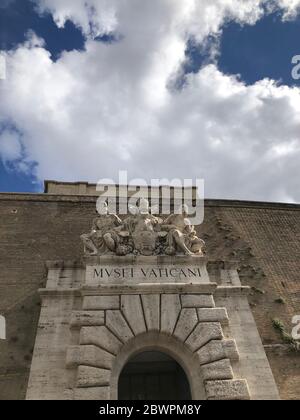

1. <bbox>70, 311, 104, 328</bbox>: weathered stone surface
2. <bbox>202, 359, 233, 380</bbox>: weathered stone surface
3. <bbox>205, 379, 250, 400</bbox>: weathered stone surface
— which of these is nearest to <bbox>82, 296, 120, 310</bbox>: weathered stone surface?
<bbox>70, 311, 104, 328</bbox>: weathered stone surface

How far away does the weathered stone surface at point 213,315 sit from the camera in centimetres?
773

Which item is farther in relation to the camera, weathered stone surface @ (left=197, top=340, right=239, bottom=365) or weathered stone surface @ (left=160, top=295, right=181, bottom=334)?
weathered stone surface @ (left=160, top=295, right=181, bottom=334)

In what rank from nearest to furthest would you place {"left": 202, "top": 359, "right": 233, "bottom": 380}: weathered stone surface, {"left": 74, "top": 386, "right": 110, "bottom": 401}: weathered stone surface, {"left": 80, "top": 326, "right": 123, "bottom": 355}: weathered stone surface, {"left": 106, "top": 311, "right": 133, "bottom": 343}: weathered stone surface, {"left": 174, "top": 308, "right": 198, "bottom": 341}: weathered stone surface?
{"left": 74, "top": 386, "right": 110, "bottom": 401}: weathered stone surface
{"left": 202, "top": 359, "right": 233, "bottom": 380}: weathered stone surface
{"left": 80, "top": 326, "right": 123, "bottom": 355}: weathered stone surface
{"left": 106, "top": 311, "right": 133, "bottom": 343}: weathered stone surface
{"left": 174, "top": 308, "right": 198, "bottom": 341}: weathered stone surface

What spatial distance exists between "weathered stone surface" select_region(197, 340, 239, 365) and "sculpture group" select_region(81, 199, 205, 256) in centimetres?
218

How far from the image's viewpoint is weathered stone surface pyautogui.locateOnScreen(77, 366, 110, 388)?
665 centimetres

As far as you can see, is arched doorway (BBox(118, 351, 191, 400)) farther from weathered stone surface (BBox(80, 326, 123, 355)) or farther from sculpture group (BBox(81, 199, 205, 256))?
sculpture group (BBox(81, 199, 205, 256))

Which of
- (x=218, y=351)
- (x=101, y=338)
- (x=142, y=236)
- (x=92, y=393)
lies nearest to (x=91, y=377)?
(x=92, y=393)

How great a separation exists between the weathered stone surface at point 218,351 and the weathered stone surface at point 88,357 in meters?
1.73

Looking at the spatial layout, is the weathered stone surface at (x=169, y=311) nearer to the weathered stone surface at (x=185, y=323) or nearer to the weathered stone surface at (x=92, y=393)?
the weathered stone surface at (x=185, y=323)

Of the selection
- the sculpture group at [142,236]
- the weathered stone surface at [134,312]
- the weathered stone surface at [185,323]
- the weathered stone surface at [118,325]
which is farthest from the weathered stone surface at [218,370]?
the sculpture group at [142,236]

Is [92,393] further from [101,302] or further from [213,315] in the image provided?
[213,315]
